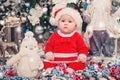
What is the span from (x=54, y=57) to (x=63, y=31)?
0.71ft

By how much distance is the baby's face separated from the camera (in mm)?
2775

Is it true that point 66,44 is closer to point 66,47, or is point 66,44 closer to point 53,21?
point 66,47

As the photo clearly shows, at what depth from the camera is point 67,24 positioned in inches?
109

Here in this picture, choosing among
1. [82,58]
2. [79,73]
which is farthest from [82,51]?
[79,73]

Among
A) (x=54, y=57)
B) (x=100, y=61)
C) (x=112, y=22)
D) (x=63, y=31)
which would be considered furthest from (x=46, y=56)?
(x=112, y=22)

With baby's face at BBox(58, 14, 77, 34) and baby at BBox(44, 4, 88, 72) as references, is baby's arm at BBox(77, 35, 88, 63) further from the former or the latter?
baby's face at BBox(58, 14, 77, 34)

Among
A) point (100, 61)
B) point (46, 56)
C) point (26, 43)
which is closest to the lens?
point (26, 43)

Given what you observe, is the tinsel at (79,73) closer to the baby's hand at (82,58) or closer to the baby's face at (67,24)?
the baby's hand at (82,58)

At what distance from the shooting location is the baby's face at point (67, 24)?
109 inches

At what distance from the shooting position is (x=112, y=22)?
3.17 m

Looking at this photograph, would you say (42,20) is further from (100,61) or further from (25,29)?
(100,61)

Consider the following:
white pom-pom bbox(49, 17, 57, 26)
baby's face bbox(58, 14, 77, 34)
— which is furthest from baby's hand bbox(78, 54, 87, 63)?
white pom-pom bbox(49, 17, 57, 26)

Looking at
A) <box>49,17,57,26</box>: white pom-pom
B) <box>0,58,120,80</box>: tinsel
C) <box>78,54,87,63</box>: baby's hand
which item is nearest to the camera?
<box>0,58,120,80</box>: tinsel

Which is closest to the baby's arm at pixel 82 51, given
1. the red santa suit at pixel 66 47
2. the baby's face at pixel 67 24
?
the red santa suit at pixel 66 47
